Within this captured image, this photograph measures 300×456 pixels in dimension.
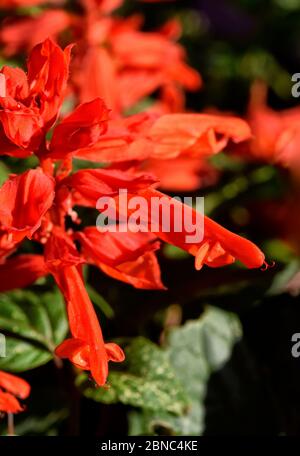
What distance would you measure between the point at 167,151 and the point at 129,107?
0.64 metres

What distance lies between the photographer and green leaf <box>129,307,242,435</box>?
1215 millimetres

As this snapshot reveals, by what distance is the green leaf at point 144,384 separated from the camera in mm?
1038

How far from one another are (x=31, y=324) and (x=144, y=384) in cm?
18

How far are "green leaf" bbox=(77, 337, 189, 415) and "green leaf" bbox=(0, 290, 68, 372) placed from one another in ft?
0.23

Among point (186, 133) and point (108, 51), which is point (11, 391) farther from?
point (108, 51)

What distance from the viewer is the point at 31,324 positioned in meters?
1.12

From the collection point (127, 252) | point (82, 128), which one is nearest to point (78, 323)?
point (127, 252)

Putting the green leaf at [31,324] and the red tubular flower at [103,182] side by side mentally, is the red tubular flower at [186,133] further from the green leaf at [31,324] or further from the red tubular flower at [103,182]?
the green leaf at [31,324]

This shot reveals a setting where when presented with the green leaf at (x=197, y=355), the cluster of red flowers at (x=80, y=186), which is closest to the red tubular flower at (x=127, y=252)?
the cluster of red flowers at (x=80, y=186)

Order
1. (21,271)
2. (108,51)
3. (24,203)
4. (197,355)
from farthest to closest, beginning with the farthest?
1. (108,51)
2. (197,355)
3. (21,271)
4. (24,203)

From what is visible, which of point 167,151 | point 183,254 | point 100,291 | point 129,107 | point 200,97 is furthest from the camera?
point 200,97

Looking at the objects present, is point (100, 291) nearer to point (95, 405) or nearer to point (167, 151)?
point (95, 405)
